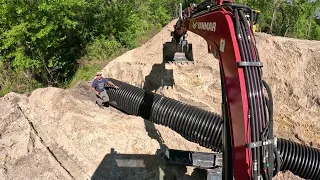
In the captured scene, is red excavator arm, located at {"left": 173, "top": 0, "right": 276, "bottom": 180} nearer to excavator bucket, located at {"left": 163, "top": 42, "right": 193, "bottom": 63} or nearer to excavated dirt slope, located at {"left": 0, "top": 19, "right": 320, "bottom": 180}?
excavated dirt slope, located at {"left": 0, "top": 19, "right": 320, "bottom": 180}

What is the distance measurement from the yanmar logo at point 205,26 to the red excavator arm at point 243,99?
282 millimetres

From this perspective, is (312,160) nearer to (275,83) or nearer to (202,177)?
(202,177)

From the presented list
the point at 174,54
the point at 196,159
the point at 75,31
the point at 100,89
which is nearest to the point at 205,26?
the point at 196,159

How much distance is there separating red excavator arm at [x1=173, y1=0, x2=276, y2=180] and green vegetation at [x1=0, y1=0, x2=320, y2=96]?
14.0 meters

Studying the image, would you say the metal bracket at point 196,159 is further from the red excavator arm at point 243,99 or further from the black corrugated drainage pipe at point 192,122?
the red excavator arm at point 243,99

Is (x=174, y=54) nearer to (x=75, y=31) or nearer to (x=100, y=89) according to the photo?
(x=100, y=89)

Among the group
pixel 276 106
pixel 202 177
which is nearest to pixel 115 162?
pixel 202 177

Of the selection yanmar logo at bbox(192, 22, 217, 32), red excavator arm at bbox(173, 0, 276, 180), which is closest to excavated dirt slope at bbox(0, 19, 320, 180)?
yanmar logo at bbox(192, 22, 217, 32)

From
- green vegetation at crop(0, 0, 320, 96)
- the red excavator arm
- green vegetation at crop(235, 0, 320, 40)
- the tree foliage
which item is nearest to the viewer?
the red excavator arm

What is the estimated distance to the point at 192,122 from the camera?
9.65 metres

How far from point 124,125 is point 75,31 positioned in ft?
51.2

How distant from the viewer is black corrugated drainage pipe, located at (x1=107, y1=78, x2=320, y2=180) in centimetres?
838

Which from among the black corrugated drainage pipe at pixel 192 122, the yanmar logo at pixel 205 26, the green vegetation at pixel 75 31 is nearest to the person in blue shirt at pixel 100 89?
the black corrugated drainage pipe at pixel 192 122

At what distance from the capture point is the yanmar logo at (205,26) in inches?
193
